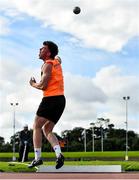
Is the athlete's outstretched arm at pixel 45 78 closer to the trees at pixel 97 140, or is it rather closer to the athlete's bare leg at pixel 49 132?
the athlete's bare leg at pixel 49 132

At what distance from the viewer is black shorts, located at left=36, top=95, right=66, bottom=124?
825cm

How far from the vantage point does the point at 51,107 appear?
8.25m

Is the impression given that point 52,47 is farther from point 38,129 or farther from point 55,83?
point 38,129

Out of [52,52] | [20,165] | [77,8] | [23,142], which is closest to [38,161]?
[52,52]

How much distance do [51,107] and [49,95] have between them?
0.20 m

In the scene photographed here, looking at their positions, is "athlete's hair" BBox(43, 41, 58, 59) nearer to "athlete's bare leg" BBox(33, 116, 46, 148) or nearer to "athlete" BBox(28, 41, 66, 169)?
"athlete" BBox(28, 41, 66, 169)

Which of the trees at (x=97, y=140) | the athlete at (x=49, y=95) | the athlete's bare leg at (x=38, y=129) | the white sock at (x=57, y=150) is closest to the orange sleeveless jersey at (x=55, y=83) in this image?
the athlete at (x=49, y=95)

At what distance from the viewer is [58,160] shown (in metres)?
8.11

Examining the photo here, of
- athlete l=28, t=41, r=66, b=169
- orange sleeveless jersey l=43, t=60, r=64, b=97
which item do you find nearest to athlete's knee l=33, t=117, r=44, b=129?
athlete l=28, t=41, r=66, b=169

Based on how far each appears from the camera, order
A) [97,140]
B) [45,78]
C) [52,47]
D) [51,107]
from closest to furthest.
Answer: [45,78], [51,107], [52,47], [97,140]

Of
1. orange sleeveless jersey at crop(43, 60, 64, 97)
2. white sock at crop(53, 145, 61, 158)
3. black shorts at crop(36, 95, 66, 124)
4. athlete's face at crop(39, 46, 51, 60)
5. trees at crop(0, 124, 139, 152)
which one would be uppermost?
trees at crop(0, 124, 139, 152)

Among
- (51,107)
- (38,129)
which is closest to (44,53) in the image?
(51,107)

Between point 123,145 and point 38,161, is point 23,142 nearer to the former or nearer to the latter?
point 38,161

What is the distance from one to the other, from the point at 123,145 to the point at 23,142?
12059 centimetres
